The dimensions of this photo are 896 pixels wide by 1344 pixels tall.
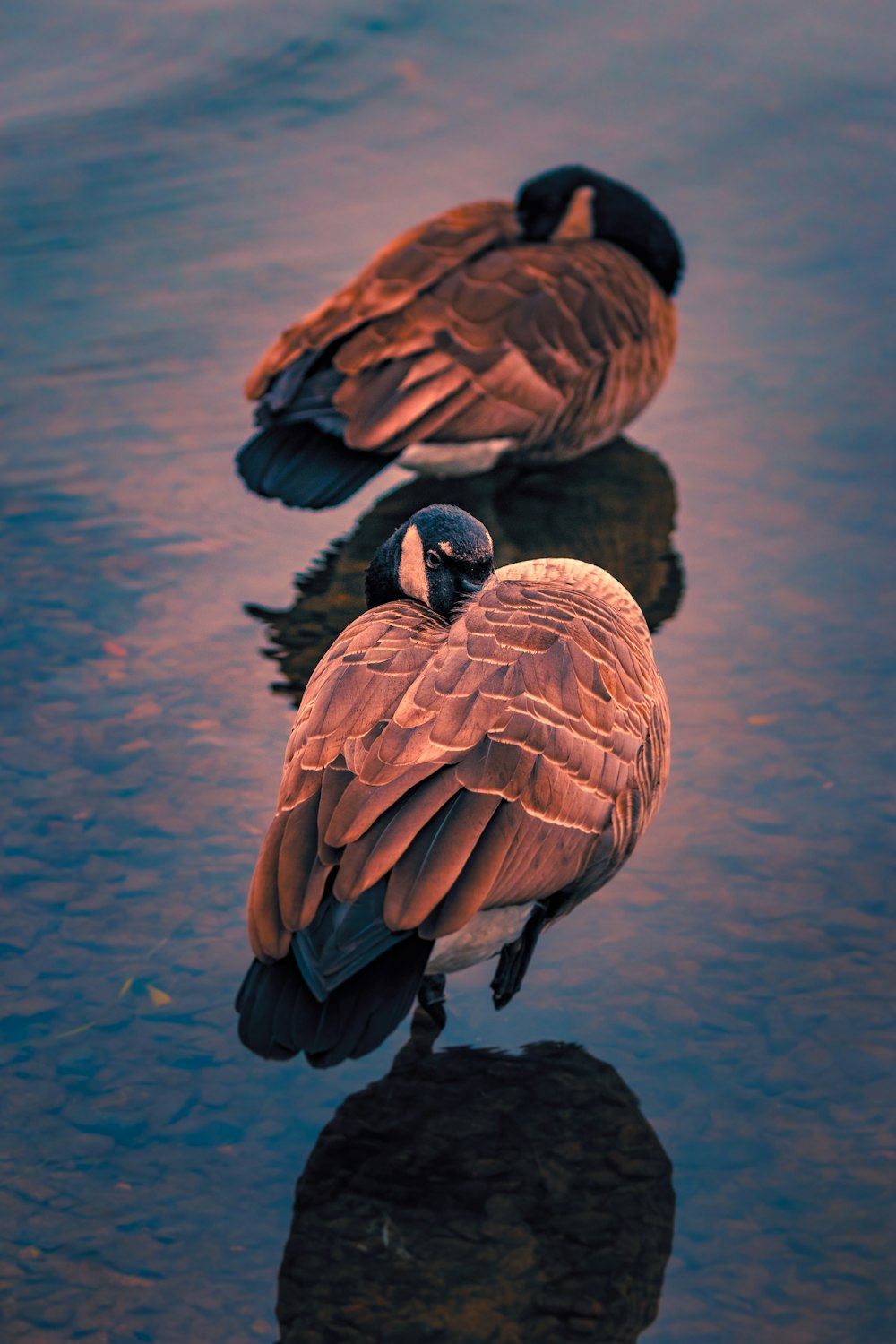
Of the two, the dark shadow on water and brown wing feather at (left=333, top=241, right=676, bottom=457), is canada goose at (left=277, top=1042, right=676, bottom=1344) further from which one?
brown wing feather at (left=333, top=241, right=676, bottom=457)

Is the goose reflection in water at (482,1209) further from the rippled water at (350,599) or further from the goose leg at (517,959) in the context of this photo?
the goose leg at (517,959)

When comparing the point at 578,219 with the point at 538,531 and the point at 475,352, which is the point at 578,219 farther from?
the point at 538,531

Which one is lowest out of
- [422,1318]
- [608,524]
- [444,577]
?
Answer: [608,524]

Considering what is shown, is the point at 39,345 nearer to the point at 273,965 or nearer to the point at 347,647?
the point at 347,647

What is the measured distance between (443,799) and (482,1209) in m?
0.89

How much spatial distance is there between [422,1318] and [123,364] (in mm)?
5308

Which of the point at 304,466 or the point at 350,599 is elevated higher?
the point at 304,466

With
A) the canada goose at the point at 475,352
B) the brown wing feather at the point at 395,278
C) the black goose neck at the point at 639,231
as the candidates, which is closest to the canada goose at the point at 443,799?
the canada goose at the point at 475,352

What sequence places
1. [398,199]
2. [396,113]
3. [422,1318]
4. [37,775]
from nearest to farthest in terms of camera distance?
[422,1318] < [37,775] < [398,199] < [396,113]

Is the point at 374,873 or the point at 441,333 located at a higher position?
the point at 374,873

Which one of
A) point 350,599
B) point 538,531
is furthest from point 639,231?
point 350,599

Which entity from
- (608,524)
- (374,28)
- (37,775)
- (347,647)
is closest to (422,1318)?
(347,647)

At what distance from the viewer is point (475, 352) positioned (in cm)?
649

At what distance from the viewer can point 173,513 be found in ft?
21.3
